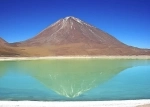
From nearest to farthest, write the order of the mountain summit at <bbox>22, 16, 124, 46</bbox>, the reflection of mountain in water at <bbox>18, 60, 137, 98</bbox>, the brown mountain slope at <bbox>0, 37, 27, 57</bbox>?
1. the reflection of mountain in water at <bbox>18, 60, 137, 98</bbox>
2. the brown mountain slope at <bbox>0, 37, 27, 57</bbox>
3. the mountain summit at <bbox>22, 16, 124, 46</bbox>

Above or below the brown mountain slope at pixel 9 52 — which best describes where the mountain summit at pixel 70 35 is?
above

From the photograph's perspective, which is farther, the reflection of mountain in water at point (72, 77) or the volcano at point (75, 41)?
the volcano at point (75, 41)

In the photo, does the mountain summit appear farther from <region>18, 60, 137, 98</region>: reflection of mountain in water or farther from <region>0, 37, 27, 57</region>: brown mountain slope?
<region>18, 60, 137, 98</region>: reflection of mountain in water

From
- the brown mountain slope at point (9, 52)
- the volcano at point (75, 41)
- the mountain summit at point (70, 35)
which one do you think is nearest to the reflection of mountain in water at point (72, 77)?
the brown mountain slope at point (9, 52)

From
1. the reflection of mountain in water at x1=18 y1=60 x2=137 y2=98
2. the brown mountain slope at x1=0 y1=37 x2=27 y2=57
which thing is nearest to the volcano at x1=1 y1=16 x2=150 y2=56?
the brown mountain slope at x1=0 y1=37 x2=27 y2=57

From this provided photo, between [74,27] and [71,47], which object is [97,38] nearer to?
[74,27]

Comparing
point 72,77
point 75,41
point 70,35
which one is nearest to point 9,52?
point 75,41

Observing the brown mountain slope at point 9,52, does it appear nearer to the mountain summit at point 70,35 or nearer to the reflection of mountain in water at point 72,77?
the mountain summit at point 70,35
